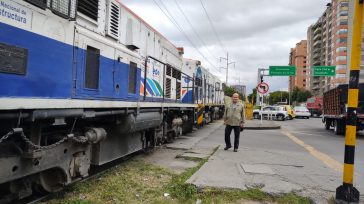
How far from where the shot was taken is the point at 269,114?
118 feet

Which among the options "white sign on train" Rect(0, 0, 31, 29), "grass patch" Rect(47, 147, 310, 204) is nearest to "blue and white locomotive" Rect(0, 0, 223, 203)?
"white sign on train" Rect(0, 0, 31, 29)

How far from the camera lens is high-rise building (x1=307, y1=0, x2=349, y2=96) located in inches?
3536

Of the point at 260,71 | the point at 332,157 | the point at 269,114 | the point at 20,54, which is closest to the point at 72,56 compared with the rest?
the point at 20,54

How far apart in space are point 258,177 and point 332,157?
4.71 meters

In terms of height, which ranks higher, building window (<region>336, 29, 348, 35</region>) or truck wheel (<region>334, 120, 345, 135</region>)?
building window (<region>336, 29, 348, 35</region>)

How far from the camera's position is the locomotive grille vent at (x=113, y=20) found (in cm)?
660

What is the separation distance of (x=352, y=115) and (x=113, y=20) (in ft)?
14.7

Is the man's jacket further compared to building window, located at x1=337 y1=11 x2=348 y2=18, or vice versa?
building window, located at x1=337 y1=11 x2=348 y2=18

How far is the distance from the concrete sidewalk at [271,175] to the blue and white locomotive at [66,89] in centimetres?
185

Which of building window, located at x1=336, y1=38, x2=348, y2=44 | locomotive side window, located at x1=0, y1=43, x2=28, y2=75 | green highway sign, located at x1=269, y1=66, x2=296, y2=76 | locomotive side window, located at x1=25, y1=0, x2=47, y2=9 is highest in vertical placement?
building window, located at x1=336, y1=38, x2=348, y2=44

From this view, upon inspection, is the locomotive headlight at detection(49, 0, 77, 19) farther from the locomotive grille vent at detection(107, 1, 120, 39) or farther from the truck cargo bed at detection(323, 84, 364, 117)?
the truck cargo bed at detection(323, 84, 364, 117)

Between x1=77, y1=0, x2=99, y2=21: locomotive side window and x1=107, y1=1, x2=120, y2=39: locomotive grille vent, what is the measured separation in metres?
0.58

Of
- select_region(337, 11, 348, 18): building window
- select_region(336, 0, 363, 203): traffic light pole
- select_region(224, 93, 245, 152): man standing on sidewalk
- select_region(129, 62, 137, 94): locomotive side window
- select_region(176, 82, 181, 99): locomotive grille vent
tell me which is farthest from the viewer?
select_region(337, 11, 348, 18): building window

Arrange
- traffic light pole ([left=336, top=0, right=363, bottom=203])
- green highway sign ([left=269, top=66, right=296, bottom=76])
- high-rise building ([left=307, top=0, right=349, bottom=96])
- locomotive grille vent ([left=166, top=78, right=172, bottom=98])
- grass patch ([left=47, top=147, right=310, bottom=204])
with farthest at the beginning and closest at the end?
high-rise building ([left=307, top=0, right=349, bottom=96])
green highway sign ([left=269, top=66, right=296, bottom=76])
locomotive grille vent ([left=166, top=78, right=172, bottom=98])
grass patch ([left=47, top=147, right=310, bottom=204])
traffic light pole ([left=336, top=0, right=363, bottom=203])
